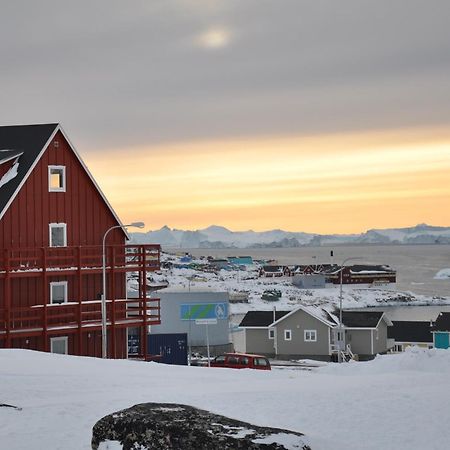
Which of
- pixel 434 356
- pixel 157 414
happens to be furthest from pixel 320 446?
pixel 434 356

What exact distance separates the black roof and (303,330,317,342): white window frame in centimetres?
4339

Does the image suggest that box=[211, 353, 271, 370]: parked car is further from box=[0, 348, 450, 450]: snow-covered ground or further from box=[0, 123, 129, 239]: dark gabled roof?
box=[0, 348, 450, 450]: snow-covered ground

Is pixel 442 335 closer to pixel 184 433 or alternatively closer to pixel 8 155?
pixel 8 155

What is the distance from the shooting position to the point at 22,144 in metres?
48.1

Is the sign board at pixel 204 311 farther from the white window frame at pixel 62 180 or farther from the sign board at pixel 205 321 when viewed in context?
the white window frame at pixel 62 180

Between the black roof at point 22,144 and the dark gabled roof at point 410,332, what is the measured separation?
50.8 m

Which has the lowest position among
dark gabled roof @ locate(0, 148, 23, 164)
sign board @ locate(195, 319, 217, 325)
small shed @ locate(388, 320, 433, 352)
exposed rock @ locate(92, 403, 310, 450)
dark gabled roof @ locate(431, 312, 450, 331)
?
small shed @ locate(388, 320, 433, 352)

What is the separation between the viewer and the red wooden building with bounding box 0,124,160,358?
4509 centimetres

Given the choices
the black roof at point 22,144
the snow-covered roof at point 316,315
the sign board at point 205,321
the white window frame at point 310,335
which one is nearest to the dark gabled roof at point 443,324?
the snow-covered roof at point 316,315

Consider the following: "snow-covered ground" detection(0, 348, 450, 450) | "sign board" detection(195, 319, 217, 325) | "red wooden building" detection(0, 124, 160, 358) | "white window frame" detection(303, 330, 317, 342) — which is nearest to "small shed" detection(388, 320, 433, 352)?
"white window frame" detection(303, 330, 317, 342)

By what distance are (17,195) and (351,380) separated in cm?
2437

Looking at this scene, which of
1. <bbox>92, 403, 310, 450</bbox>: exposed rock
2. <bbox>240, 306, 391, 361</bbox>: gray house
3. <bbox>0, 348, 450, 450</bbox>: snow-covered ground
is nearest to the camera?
<bbox>92, 403, 310, 450</bbox>: exposed rock

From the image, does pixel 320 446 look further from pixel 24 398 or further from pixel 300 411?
pixel 24 398

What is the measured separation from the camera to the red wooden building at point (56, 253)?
45094 millimetres
